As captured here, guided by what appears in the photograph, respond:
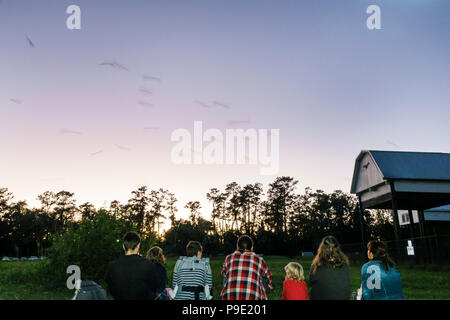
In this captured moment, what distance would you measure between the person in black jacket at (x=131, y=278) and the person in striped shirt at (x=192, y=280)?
143 cm

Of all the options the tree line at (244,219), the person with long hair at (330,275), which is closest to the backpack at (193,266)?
the person with long hair at (330,275)

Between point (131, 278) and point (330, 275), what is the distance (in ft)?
10.1

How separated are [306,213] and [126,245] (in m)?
83.8

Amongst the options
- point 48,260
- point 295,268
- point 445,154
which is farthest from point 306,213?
point 295,268

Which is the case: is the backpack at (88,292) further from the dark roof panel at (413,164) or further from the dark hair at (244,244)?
the dark roof panel at (413,164)

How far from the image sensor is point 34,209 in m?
95.2

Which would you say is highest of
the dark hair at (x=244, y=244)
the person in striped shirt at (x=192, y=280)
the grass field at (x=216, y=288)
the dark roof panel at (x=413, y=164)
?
the dark roof panel at (x=413, y=164)

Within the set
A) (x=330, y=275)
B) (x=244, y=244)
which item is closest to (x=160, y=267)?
(x=244, y=244)

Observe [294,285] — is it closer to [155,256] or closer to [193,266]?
[193,266]

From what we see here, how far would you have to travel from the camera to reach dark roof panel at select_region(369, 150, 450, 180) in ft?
74.0

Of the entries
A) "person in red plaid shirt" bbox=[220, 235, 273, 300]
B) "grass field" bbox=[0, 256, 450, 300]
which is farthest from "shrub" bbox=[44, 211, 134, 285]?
"person in red plaid shirt" bbox=[220, 235, 273, 300]

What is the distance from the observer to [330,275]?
200 inches

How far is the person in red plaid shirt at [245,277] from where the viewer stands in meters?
5.08
